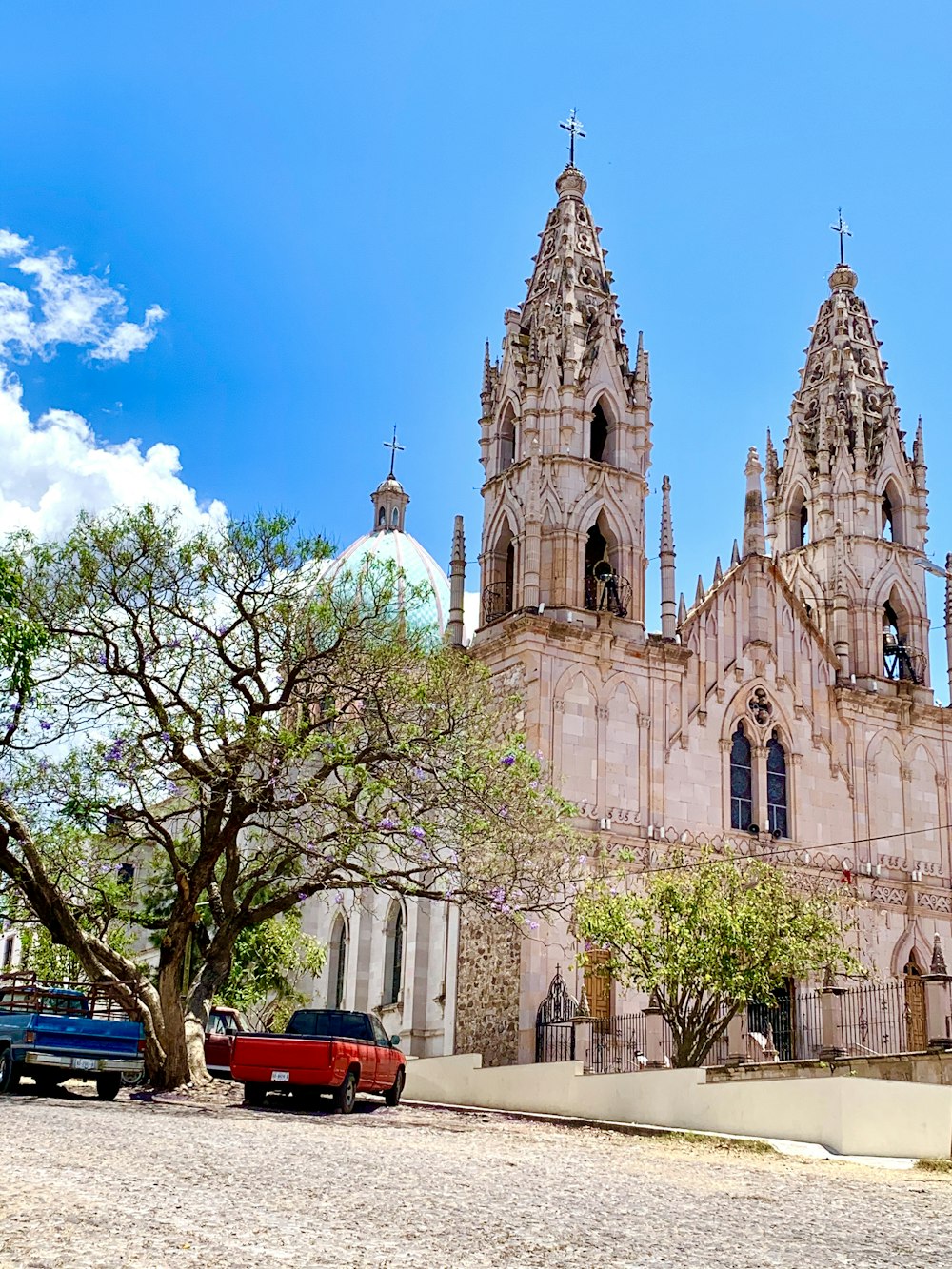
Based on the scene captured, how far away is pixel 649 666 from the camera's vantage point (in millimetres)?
35031

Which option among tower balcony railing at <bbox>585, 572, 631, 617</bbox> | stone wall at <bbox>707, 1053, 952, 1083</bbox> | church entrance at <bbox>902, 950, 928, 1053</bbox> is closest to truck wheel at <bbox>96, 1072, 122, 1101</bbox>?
stone wall at <bbox>707, 1053, 952, 1083</bbox>

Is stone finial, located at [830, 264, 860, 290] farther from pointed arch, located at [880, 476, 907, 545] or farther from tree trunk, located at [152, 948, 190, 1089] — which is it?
tree trunk, located at [152, 948, 190, 1089]

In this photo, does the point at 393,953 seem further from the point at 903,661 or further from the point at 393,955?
the point at 903,661

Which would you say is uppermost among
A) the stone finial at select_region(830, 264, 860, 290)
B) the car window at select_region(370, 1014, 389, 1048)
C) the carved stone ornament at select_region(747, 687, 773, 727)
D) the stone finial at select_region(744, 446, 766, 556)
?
the stone finial at select_region(830, 264, 860, 290)

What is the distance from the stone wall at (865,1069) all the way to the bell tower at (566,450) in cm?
1382

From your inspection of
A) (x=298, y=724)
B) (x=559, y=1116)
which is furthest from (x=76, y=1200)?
(x=559, y=1116)

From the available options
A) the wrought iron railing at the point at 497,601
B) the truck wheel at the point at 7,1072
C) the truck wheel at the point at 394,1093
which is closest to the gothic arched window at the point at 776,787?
the wrought iron railing at the point at 497,601

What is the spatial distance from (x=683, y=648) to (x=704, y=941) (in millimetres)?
11661

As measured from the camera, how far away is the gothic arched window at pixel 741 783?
35.4 meters

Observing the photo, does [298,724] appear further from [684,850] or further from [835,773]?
[835,773]

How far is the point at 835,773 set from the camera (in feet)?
122

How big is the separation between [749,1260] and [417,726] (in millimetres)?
14501

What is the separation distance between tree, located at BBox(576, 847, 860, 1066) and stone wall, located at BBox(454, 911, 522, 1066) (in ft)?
12.9

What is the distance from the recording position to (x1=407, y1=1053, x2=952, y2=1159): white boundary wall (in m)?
18.0
